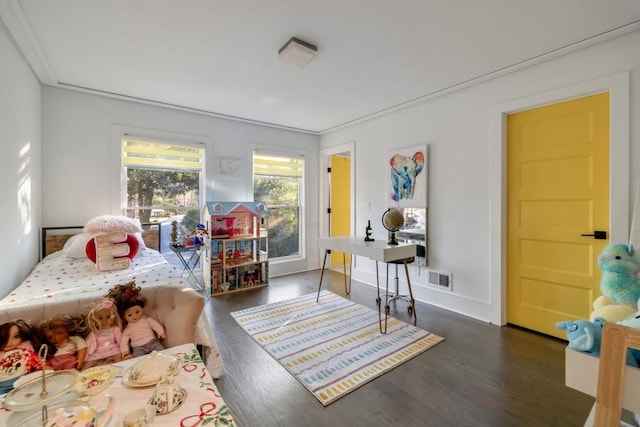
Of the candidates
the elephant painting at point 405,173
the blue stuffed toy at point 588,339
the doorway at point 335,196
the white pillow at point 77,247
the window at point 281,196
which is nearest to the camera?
the blue stuffed toy at point 588,339

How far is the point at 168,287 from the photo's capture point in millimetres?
1878

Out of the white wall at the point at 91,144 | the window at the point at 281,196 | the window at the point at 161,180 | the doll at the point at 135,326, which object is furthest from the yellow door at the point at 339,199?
the doll at the point at 135,326

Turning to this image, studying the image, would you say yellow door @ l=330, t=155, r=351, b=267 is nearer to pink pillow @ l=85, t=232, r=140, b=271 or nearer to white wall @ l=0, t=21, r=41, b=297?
pink pillow @ l=85, t=232, r=140, b=271

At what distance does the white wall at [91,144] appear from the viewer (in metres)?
3.21

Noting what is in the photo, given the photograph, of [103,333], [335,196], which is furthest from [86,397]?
[335,196]

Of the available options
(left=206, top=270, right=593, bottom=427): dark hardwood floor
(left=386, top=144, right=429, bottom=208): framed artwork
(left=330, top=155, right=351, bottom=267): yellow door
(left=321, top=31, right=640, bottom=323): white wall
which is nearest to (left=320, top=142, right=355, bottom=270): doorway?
(left=330, top=155, right=351, bottom=267): yellow door

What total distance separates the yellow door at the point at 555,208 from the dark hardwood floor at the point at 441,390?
38 centimetres

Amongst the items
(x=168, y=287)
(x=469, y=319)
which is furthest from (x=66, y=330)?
(x=469, y=319)

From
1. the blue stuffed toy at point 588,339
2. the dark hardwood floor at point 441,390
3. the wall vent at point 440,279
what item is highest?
the blue stuffed toy at point 588,339

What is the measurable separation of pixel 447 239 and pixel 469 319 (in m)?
0.91

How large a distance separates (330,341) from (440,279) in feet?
5.47

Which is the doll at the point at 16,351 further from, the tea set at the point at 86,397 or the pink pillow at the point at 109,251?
the pink pillow at the point at 109,251

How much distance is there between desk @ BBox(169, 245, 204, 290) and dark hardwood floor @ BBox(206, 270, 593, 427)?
4.09ft

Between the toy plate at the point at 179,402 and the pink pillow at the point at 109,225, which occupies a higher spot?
the pink pillow at the point at 109,225
